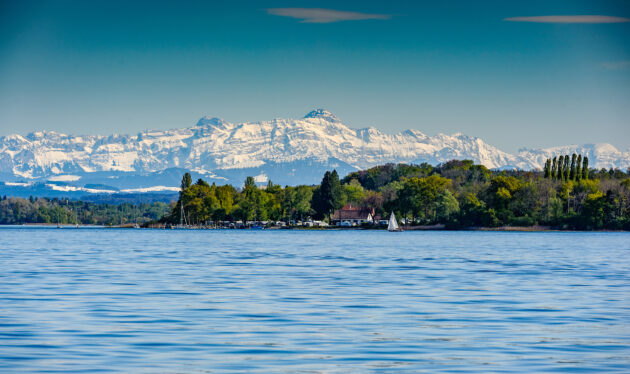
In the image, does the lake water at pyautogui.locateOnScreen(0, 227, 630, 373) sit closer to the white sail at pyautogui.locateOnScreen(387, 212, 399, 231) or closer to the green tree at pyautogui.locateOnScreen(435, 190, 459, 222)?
the white sail at pyautogui.locateOnScreen(387, 212, 399, 231)

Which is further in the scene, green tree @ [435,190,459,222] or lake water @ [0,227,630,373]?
green tree @ [435,190,459,222]

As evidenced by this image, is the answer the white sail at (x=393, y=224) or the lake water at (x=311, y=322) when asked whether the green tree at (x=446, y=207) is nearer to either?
the white sail at (x=393, y=224)

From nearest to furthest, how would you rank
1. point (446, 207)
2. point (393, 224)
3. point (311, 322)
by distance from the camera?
1. point (311, 322)
2. point (393, 224)
3. point (446, 207)

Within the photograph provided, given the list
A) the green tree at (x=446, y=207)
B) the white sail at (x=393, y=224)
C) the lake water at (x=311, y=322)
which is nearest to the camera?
the lake water at (x=311, y=322)

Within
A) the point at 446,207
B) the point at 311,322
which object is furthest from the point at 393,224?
the point at 311,322

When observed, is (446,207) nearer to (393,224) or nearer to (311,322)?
(393,224)

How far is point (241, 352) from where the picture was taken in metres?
18.5

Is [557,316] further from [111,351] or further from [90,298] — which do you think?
[90,298]

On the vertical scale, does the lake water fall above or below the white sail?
below

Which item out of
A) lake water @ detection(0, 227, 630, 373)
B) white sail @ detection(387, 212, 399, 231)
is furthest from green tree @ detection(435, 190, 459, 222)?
lake water @ detection(0, 227, 630, 373)

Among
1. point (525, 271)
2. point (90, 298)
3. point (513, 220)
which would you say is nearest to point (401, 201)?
point (513, 220)

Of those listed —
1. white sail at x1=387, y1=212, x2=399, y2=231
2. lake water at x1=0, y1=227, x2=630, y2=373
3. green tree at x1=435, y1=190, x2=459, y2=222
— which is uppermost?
green tree at x1=435, y1=190, x2=459, y2=222

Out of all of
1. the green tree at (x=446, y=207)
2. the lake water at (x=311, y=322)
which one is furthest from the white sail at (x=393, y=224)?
the lake water at (x=311, y=322)

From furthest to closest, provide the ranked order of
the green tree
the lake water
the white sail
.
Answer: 1. the green tree
2. the white sail
3. the lake water
